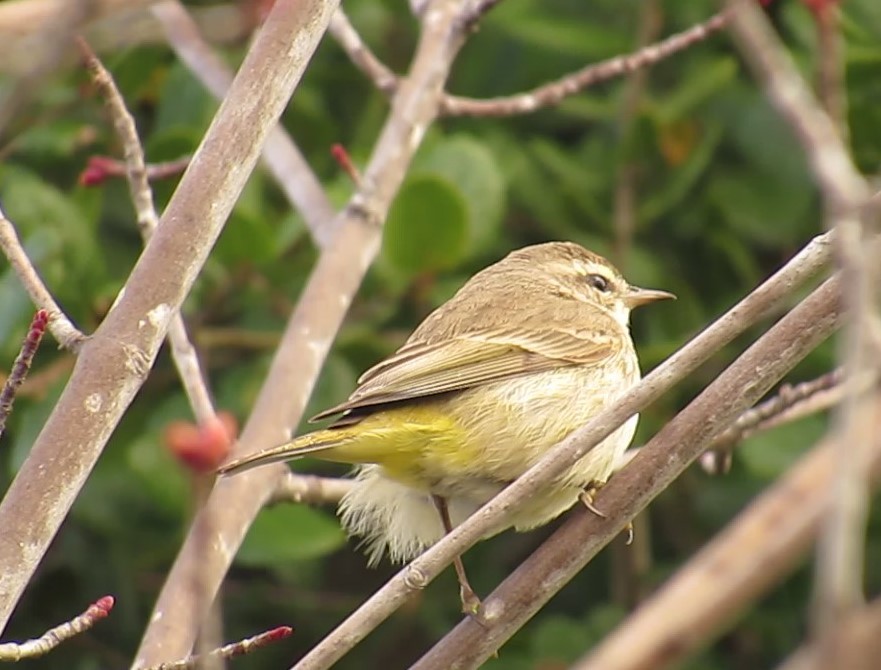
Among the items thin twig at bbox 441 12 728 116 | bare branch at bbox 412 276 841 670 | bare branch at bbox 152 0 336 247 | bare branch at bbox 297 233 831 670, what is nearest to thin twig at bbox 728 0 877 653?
bare branch at bbox 297 233 831 670

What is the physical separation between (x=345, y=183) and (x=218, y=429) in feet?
10.9

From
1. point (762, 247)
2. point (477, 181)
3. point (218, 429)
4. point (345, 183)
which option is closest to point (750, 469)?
point (762, 247)

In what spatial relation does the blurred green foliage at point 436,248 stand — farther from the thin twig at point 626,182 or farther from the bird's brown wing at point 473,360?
the bird's brown wing at point 473,360

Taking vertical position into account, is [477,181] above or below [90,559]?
above

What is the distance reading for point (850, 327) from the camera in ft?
4.39

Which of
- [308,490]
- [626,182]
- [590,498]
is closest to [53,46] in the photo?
[590,498]

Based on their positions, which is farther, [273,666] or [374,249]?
[273,666]

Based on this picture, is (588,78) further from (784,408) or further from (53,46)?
(53,46)

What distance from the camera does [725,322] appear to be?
8.21 feet

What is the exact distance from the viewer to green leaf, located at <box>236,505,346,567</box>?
4477 millimetres

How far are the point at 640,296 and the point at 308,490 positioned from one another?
1269mm

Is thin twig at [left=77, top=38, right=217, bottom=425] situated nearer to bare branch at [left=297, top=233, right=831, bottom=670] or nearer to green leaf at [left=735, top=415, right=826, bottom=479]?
bare branch at [left=297, top=233, right=831, bottom=670]

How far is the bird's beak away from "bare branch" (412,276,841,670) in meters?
A: 1.61

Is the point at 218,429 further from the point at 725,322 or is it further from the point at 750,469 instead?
the point at 750,469
